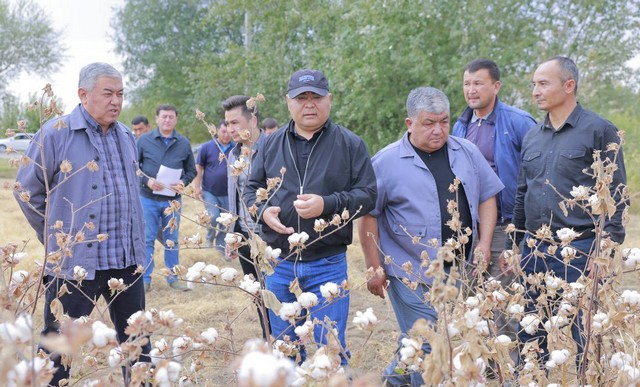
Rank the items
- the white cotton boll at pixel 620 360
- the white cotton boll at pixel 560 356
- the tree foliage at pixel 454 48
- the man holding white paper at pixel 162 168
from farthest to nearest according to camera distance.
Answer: the tree foliage at pixel 454 48 < the man holding white paper at pixel 162 168 < the white cotton boll at pixel 560 356 < the white cotton boll at pixel 620 360

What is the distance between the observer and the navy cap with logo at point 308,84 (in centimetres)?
344

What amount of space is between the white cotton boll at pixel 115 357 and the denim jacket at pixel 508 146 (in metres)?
2.99

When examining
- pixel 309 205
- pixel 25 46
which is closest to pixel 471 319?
pixel 309 205

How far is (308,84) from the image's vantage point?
11.3 ft

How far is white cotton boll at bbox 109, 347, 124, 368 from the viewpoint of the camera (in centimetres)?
183

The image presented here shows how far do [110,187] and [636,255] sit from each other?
2.56 metres

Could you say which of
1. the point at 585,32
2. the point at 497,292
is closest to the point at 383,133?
the point at 585,32

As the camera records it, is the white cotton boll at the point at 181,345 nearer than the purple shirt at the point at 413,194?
Yes

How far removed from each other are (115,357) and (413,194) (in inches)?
83.4

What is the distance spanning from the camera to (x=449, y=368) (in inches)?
62.2

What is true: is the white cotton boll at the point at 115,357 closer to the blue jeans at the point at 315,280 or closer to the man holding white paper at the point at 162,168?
the blue jeans at the point at 315,280

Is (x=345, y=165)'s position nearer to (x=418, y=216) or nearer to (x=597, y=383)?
(x=418, y=216)

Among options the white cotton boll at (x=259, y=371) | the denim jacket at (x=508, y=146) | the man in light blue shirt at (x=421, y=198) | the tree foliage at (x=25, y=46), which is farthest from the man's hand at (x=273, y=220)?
the tree foliage at (x=25, y=46)

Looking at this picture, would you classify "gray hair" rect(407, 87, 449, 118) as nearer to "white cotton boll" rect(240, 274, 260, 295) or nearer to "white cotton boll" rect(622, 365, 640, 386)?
"white cotton boll" rect(240, 274, 260, 295)
